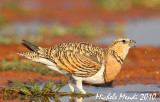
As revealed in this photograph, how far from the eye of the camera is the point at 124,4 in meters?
27.1

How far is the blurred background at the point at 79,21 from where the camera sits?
18.0 meters

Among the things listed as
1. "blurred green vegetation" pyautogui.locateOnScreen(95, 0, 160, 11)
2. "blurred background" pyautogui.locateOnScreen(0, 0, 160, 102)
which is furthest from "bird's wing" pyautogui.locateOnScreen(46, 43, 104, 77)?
"blurred green vegetation" pyautogui.locateOnScreen(95, 0, 160, 11)

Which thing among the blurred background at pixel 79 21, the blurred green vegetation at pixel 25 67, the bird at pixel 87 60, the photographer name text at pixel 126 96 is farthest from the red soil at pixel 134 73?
the blurred background at pixel 79 21

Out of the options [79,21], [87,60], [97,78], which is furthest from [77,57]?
[79,21]

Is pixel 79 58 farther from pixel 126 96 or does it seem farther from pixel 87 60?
pixel 126 96

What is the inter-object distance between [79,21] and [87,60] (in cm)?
1506

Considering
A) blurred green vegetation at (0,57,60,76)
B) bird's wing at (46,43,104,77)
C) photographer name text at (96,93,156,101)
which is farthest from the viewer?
blurred green vegetation at (0,57,60,76)

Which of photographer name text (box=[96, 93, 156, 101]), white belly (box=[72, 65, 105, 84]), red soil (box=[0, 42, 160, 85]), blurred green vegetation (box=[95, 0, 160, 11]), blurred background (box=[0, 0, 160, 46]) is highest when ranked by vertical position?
blurred green vegetation (box=[95, 0, 160, 11])

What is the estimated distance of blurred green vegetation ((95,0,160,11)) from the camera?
2602cm

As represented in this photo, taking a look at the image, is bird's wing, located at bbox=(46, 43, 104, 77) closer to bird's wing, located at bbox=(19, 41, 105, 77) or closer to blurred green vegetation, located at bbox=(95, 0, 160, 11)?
bird's wing, located at bbox=(19, 41, 105, 77)

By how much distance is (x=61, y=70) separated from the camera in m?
8.45

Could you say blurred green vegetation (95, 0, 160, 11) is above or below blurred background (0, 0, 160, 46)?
above

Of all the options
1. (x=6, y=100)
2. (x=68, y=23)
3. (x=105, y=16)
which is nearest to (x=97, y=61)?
→ (x=6, y=100)

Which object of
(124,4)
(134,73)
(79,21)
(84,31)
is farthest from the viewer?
(124,4)
